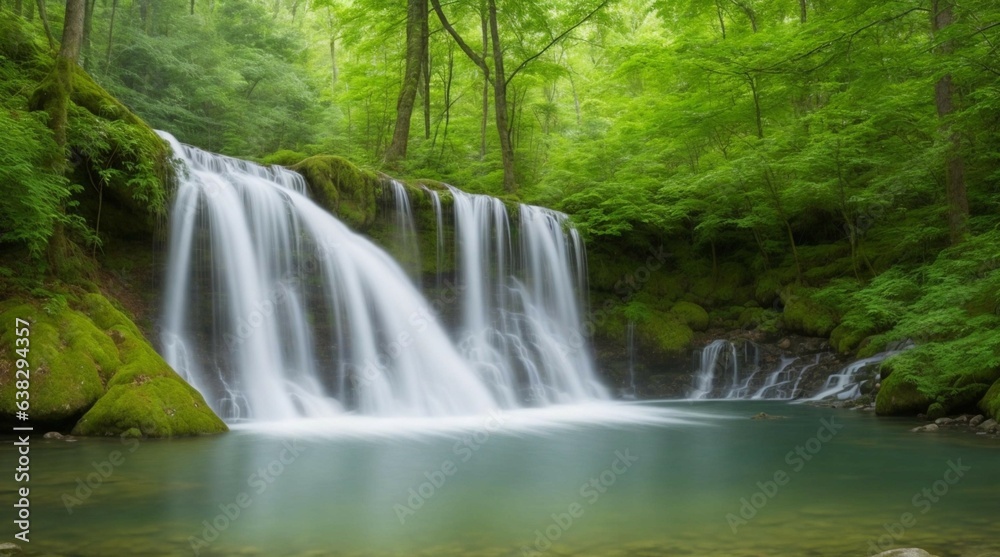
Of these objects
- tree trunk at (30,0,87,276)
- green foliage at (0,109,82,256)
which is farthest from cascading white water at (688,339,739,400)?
green foliage at (0,109,82,256)

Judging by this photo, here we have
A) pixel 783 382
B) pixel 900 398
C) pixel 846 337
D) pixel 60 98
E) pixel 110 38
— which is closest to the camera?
pixel 60 98

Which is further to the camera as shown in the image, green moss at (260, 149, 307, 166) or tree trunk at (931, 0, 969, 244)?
green moss at (260, 149, 307, 166)

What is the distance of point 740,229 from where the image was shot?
54.1 feet

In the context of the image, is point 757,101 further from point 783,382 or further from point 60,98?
point 60,98

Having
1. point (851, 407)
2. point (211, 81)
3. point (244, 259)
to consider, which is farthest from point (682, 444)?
point (211, 81)

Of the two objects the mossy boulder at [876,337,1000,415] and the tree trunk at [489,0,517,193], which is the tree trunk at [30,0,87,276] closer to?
the tree trunk at [489,0,517,193]

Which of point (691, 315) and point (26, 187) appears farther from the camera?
point (691, 315)

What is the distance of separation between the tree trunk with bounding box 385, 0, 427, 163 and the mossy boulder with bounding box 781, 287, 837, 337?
10323mm

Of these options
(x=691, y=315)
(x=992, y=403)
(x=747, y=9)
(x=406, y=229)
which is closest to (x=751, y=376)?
(x=691, y=315)

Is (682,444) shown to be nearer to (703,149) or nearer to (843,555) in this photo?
(843,555)

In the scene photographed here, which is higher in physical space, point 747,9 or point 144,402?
point 747,9

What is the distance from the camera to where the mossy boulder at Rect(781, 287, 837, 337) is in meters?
14.0

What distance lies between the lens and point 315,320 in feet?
36.7

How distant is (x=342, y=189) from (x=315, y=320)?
2.93 metres
